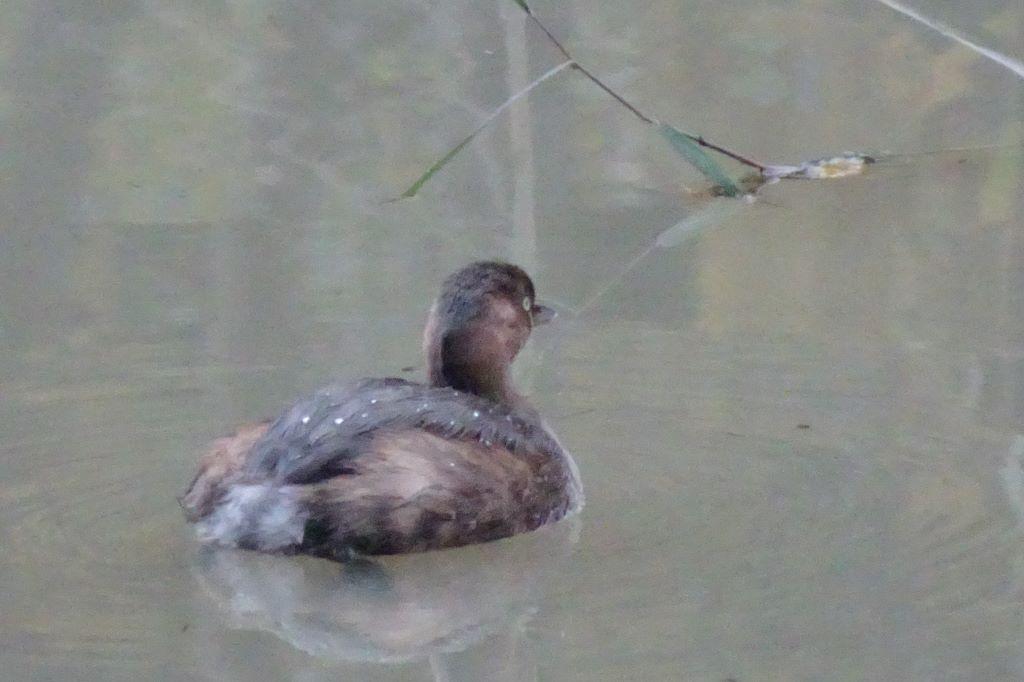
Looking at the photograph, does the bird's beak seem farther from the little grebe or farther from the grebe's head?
the little grebe

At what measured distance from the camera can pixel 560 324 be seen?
586 cm

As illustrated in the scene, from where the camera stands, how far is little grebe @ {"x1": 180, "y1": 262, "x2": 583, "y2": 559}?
4.39 metres

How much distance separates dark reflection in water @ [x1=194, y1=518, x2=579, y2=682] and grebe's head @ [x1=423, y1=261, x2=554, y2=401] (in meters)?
0.51

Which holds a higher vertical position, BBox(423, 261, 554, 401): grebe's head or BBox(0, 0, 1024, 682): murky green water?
BBox(423, 261, 554, 401): grebe's head

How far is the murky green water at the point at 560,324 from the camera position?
404 centimetres

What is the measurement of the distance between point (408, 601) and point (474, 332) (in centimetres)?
96

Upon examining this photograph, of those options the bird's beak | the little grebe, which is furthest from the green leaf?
the little grebe

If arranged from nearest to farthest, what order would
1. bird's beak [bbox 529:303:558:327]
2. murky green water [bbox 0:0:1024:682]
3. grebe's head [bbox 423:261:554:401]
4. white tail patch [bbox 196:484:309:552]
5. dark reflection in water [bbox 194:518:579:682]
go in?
dark reflection in water [bbox 194:518:579:682]
murky green water [bbox 0:0:1024:682]
white tail patch [bbox 196:484:309:552]
grebe's head [bbox 423:261:554:401]
bird's beak [bbox 529:303:558:327]

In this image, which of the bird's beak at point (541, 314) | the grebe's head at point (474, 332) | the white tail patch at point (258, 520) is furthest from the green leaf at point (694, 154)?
the white tail patch at point (258, 520)

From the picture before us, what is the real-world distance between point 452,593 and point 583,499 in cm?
59

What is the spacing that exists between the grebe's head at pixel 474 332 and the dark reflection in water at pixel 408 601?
1.69ft

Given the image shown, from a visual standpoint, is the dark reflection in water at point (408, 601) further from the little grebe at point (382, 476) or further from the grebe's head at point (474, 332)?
the grebe's head at point (474, 332)

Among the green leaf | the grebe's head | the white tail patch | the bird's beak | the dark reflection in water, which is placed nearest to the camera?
the dark reflection in water

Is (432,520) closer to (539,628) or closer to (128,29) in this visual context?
(539,628)
